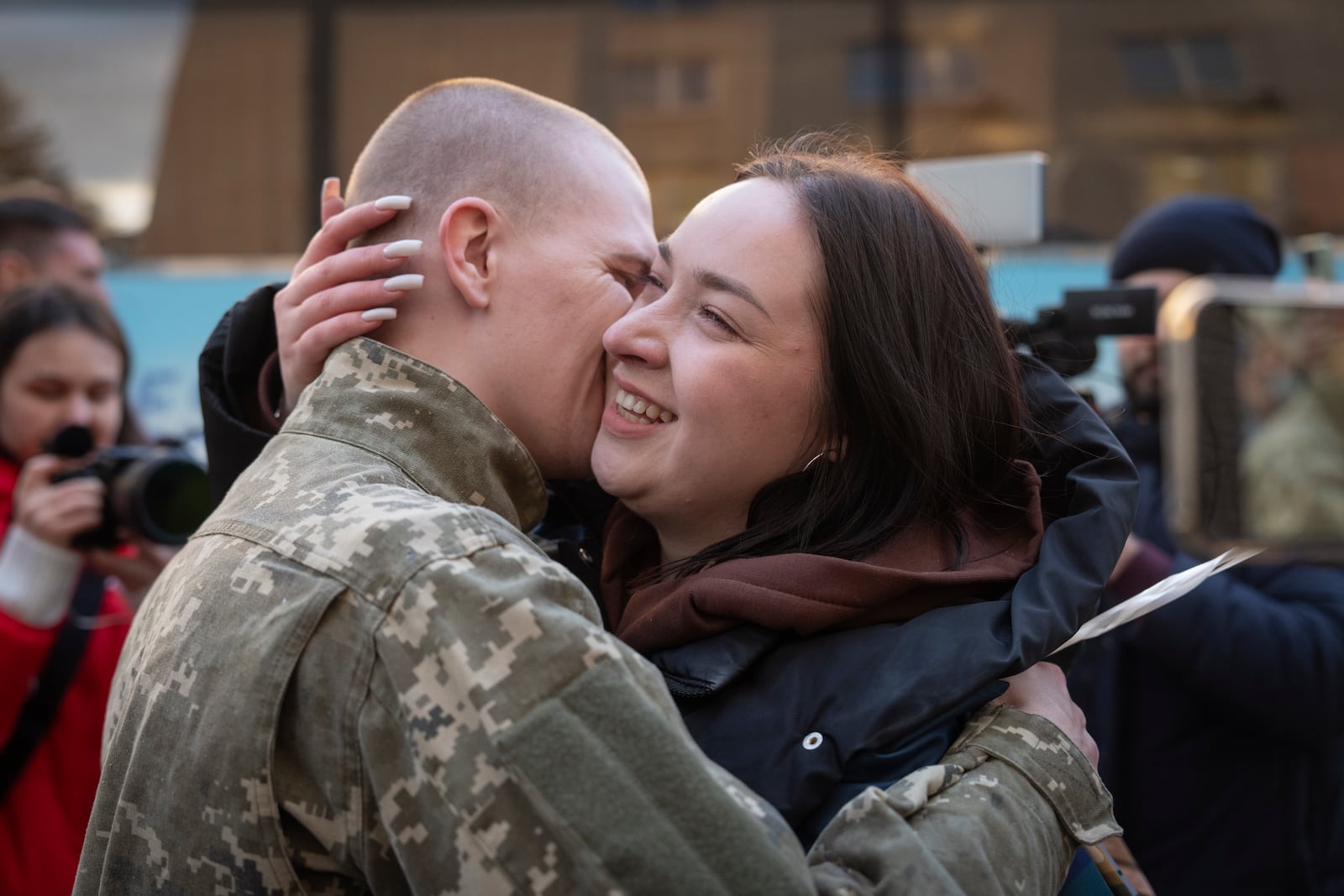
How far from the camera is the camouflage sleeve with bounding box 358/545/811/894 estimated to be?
113 centimetres

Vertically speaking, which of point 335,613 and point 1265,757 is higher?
point 335,613

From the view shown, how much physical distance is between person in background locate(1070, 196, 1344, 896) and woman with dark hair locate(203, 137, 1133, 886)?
755 millimetres

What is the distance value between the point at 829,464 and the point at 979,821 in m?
0.53

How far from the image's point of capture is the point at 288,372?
1.75 meters

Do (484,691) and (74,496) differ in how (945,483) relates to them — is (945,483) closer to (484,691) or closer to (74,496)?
(484,691)

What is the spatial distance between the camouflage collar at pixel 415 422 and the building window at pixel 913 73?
3755mm

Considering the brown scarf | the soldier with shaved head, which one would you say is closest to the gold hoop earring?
the brown scarf

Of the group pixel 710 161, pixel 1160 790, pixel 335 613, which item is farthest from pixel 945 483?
pixel 710 161

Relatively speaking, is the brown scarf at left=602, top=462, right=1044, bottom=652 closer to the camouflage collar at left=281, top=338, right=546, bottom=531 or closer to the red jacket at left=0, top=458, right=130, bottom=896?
the camouflage collar at left=281, top=338, right=546, bottom=531

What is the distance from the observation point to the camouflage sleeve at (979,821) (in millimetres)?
1234

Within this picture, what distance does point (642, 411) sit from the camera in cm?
171

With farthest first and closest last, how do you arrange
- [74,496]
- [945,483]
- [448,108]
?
[74,496] < [448,108] < [945,483]

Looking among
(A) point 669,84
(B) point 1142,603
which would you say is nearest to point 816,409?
(B) point 1142,603

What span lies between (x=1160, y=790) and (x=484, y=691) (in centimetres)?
180
